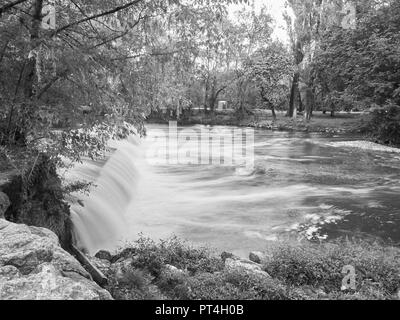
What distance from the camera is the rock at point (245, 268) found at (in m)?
5.57

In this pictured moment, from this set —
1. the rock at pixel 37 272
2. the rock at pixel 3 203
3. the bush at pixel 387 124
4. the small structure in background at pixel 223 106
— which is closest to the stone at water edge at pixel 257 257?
the rock at pixel 37 272

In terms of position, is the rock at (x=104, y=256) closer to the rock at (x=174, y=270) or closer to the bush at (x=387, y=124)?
the rock at (x=174, y=270)

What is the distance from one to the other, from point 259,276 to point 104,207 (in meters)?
5.03

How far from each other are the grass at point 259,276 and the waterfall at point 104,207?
142 cm

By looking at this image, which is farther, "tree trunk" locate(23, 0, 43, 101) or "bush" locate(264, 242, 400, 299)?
"bush" locate(264, 242, 400, 299)

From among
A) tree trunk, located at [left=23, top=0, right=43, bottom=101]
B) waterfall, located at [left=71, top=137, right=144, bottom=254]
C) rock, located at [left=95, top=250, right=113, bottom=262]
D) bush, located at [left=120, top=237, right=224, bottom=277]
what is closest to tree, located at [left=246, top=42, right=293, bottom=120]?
waterfall, located at [left=71, top=137, right=144, bottom=254]

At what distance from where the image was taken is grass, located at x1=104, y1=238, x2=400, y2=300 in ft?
16.5

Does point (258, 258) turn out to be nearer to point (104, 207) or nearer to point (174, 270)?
point (174, 270)

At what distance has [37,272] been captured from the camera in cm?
333

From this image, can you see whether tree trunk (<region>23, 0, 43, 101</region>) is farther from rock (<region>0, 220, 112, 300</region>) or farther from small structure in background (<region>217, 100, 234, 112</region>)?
small structure in background (<region>217, 100, 234, 112</region>)

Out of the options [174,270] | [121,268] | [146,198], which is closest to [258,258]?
[174,270]

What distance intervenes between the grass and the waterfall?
1.42m
